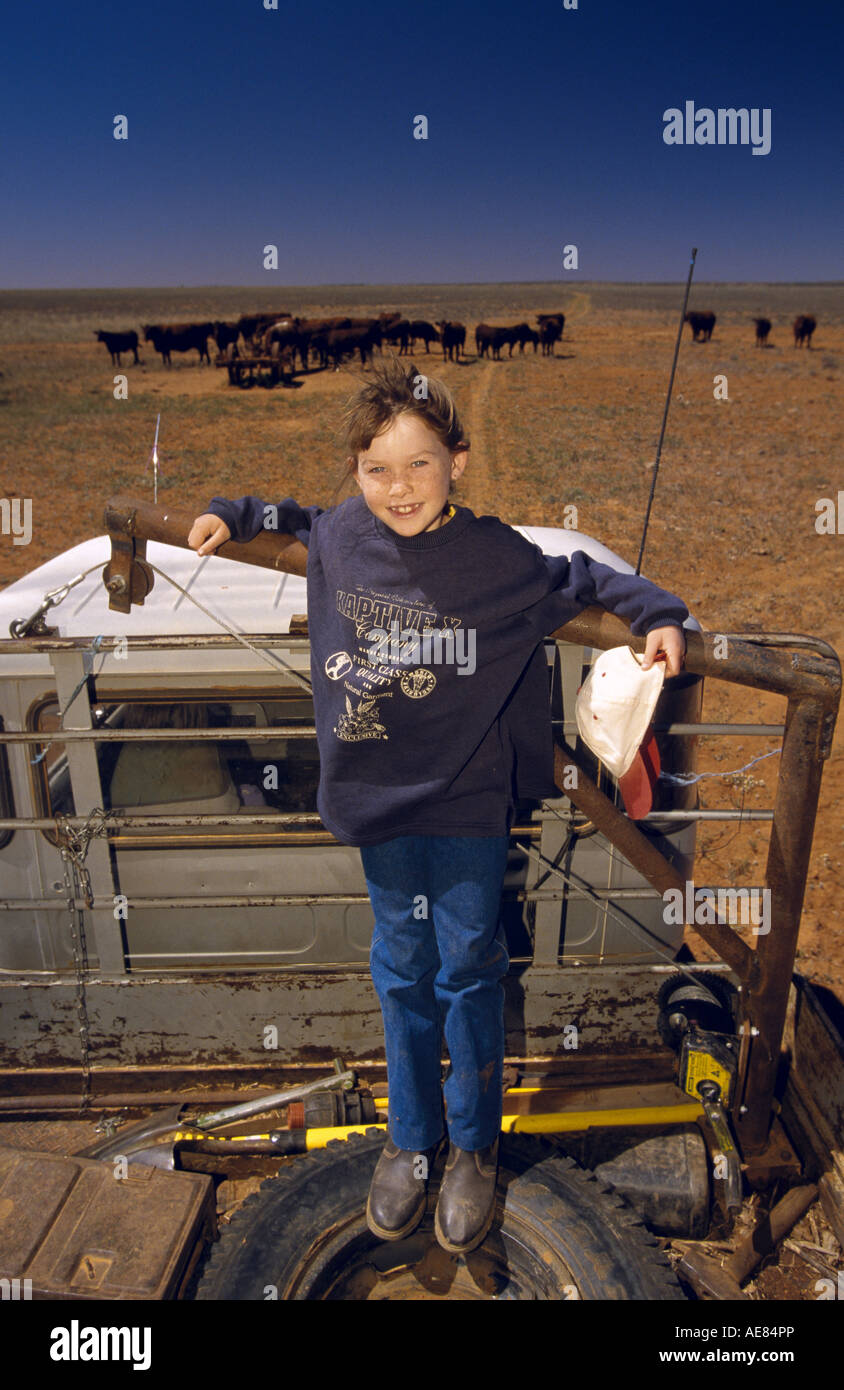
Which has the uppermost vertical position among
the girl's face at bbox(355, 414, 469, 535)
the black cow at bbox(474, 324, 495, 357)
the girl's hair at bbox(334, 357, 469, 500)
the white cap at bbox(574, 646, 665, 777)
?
the black cow at bbox(474, 324, 495, 357)

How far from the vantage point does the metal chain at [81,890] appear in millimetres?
3678

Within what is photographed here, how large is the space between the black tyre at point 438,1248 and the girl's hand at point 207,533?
81.8 inches

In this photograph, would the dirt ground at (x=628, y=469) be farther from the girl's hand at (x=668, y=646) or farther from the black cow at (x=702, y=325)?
the black cow at (x=702, y=325)

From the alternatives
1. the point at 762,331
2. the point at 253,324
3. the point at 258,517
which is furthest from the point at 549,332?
the point at 258,517

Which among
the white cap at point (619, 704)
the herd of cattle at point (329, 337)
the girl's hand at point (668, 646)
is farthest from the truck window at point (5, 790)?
the herd of cattle at point (329, 337)

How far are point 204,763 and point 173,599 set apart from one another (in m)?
0.74

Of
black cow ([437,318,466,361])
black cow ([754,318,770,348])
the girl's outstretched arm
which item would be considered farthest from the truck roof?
black cow ([754,318,770,348])

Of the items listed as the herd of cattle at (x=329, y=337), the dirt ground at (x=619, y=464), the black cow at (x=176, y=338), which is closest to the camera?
the dirt ground at (x=619, y=464)

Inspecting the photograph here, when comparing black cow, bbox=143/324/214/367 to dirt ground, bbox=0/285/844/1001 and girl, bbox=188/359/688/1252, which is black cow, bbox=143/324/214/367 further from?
girl, bbox=188/359/688/1252

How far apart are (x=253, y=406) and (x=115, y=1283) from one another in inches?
1237

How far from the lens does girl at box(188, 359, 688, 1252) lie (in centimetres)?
254

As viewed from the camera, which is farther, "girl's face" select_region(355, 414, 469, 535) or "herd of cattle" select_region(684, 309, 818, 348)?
"herd of cattle" select_region(684, 309, 818, 348)

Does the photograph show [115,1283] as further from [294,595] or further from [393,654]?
[294,595]

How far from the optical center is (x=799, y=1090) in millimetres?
3873
